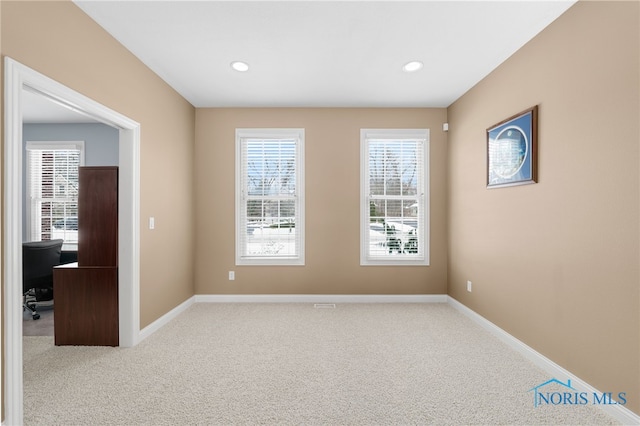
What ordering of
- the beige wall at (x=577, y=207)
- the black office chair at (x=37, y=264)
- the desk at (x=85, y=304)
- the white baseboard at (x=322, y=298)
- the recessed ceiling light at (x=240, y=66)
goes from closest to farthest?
the beige wall at (x=577, y=207) → the desk at (x=85, y=304) → the recessed ceiling light at (x=240, y=66) → the black office chair at (x=37, y=264) → the white baseboard at (x=322, y=298)

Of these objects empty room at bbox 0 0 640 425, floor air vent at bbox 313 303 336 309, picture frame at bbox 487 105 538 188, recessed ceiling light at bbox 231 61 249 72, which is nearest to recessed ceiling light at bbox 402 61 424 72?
empty room at bbox 0 0 640 425

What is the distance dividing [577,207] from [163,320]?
3.97 meters

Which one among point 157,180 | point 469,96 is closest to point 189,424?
point 157,180

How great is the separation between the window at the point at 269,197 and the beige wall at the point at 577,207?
7.80 ft

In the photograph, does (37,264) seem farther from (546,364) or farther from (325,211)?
(546,364)

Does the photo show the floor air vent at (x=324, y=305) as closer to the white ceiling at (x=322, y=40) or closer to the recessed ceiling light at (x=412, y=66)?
the white ceiling at (x=322, y=40)

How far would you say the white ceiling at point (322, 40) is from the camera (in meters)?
2.15

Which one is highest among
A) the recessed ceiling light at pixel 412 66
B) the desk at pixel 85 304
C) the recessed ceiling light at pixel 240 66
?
the recessed ceiling light at pixel 240 66

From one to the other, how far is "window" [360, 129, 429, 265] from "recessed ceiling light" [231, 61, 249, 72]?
6.16 ft

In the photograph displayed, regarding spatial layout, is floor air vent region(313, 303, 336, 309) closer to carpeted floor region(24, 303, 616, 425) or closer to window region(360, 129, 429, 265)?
carpeted floor region(24, 303, 616, 425)

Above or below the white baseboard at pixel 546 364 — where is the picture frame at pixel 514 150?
above

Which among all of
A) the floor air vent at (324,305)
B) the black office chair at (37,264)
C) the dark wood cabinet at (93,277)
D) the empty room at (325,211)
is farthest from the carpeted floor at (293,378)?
the black office chair at (37,264)

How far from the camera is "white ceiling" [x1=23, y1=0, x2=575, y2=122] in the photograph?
2.15 meters

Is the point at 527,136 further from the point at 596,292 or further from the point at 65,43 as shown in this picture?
the point at 65,43
